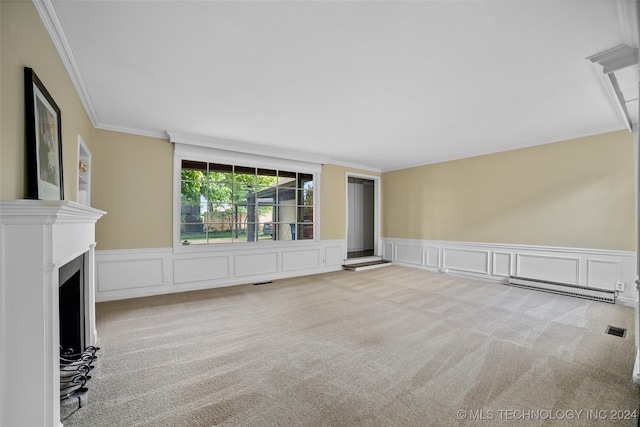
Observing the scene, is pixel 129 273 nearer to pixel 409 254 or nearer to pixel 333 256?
pixel 333 256

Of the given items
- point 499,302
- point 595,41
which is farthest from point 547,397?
point 595,41

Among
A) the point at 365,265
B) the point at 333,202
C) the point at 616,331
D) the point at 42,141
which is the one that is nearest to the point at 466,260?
the point at 365,265

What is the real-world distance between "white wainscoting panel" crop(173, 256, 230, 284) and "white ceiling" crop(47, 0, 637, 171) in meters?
2.14

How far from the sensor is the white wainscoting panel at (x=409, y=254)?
6.44 metres

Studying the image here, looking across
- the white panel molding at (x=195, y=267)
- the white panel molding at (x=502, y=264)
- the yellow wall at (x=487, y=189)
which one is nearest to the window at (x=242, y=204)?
the white panel molding at (x=195, y=267)

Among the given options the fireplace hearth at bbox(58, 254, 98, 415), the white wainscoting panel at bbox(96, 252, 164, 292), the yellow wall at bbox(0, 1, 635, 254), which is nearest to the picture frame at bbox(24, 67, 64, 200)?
the yellow wall at bbox(0, 1, 635, 254)

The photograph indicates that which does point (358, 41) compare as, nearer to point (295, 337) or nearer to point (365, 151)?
point (295, 337)

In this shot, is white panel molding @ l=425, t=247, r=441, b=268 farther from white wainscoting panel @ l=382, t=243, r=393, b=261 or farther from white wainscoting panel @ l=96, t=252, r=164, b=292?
white wainscoting panel @ l=96, t=252, r=164, b=292

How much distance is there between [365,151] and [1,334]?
17.0ft

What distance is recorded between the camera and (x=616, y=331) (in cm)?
291

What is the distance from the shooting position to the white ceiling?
175 cm

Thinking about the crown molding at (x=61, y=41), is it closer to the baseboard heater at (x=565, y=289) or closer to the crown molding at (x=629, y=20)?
the crown molding at (x=629, y=20)

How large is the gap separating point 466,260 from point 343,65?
4.88 meters

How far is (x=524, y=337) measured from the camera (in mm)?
2770
